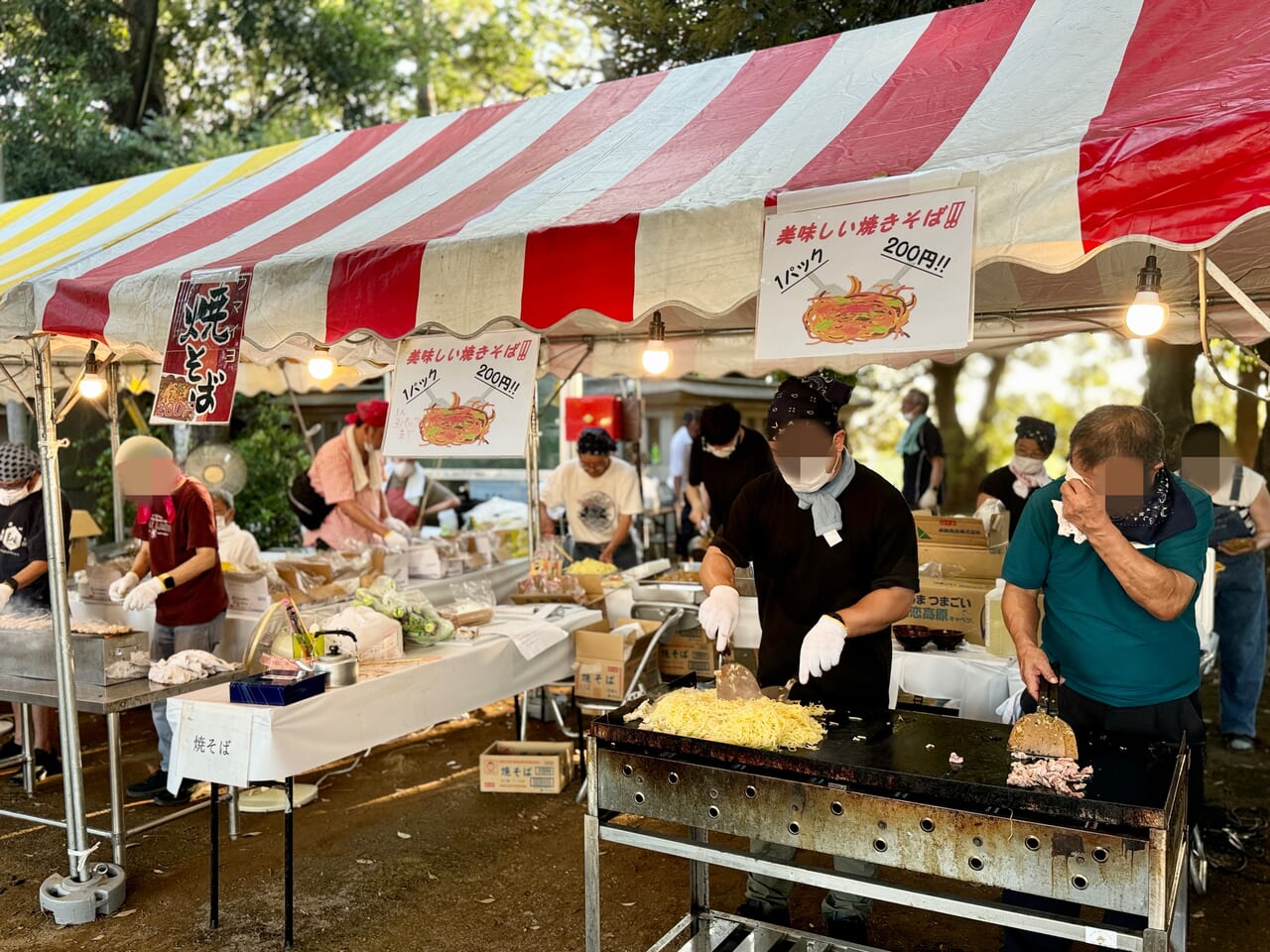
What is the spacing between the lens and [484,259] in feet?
11.4

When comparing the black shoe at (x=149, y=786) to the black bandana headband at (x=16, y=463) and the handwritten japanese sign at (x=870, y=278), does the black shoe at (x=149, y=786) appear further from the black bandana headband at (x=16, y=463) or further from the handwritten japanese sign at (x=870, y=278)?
the handwritten japanese sign at (x=870, y=278)

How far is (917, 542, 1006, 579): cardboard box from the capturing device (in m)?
4.79

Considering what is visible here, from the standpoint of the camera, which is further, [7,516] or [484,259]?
[7,516]

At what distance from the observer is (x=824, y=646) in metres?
2.92

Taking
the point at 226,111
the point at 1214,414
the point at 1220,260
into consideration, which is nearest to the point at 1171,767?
the point at 1220,260

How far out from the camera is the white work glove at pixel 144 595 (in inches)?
184

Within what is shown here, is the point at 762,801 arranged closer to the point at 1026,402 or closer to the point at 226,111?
the point at 226,111

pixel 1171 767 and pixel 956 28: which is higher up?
pixel 956 28

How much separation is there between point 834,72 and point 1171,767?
9.50 feet

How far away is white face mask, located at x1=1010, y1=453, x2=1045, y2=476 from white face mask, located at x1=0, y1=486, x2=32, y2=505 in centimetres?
552

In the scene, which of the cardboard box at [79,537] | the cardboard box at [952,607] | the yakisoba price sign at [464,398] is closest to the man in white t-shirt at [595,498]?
the cardboard box at [952,607]

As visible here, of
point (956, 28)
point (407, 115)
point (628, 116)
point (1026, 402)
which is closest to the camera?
point (956, 28)

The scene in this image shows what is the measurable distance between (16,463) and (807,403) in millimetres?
4165

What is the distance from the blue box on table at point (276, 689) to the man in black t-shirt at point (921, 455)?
7.65 metres
